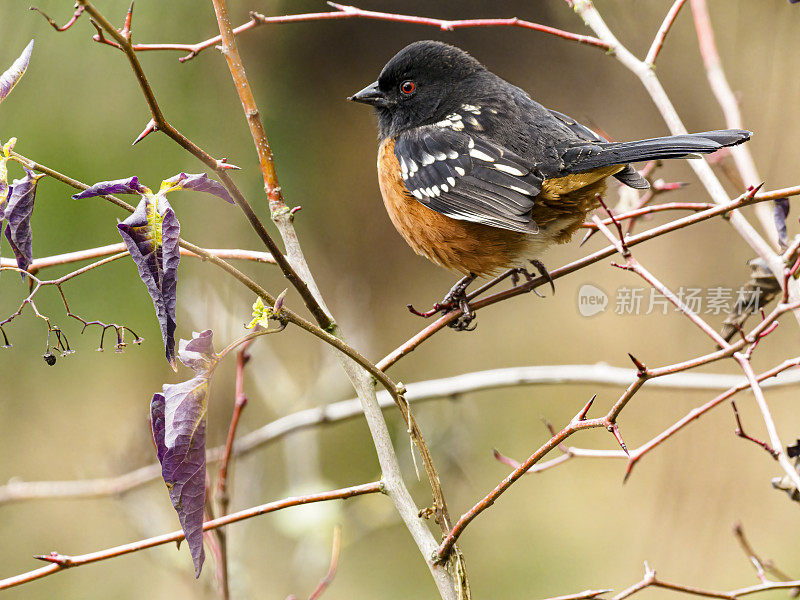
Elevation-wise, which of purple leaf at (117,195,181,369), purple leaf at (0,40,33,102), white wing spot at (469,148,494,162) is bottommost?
purple leaf at (117,195,181,369)

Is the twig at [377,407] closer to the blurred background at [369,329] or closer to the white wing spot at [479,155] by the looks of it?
the white wing spot at [479,155]

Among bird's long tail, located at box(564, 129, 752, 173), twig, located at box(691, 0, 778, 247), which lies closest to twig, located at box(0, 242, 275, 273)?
bird's long tail, located at box(564, 129, 752, 173)

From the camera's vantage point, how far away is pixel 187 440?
0.79 m

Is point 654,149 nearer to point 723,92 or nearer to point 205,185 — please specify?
point 723,92

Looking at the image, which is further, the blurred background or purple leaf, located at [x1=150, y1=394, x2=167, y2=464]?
the blurred background

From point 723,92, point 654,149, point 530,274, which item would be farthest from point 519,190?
point 723,92

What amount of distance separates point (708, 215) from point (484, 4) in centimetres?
276


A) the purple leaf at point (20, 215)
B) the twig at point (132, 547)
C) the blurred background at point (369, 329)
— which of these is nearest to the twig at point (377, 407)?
the twig at point (132, 547)

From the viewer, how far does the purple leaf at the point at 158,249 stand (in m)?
0.73

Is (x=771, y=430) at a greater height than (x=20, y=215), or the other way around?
(x=20, y=215)

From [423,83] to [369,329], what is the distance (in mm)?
1156

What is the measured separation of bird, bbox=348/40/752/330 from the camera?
186cm

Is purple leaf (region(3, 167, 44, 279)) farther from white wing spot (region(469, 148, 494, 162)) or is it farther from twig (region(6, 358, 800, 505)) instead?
white wing spot (region(469, 148, 494, 162))

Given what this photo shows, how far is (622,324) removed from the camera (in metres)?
3.98
